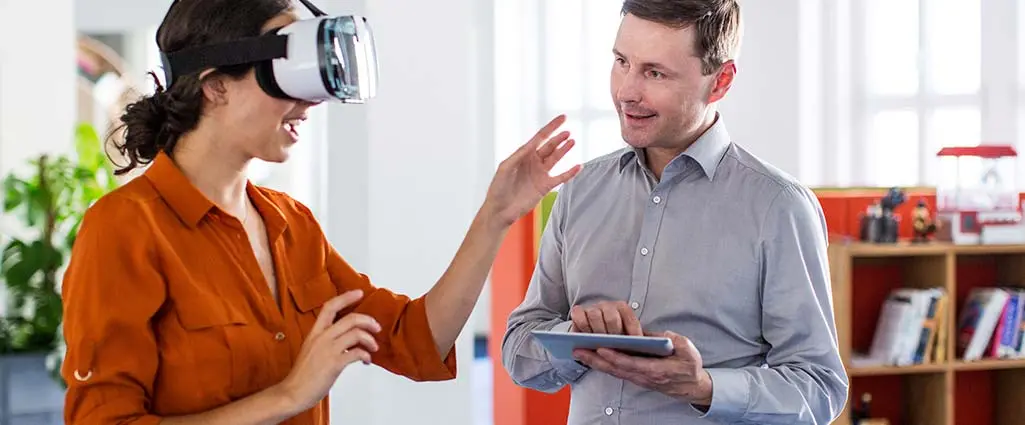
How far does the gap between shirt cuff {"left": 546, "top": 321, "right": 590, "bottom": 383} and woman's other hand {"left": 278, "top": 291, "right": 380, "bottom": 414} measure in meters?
0.45

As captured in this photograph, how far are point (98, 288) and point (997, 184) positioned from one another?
380 centimetres

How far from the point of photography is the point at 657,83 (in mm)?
1930

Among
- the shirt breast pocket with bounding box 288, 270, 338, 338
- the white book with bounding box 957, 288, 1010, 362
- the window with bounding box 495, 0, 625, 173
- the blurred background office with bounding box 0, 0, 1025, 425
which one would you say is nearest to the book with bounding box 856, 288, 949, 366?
the white book with bounding box 957, 288, 1010, 362

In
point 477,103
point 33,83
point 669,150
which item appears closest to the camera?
point 669,150

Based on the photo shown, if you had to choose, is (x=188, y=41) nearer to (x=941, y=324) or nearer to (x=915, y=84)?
(x=941, y=324)

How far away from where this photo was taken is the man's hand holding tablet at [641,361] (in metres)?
1.73

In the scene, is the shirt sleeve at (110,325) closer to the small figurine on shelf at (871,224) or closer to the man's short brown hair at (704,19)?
the man's short brown hair at (704,19)

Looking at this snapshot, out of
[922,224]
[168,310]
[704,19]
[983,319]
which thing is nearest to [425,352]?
[168,310]

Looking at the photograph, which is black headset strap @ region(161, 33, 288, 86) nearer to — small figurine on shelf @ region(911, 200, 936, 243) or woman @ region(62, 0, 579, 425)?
woman @ region(62, 0, 579, 425)

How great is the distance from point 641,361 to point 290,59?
0.67 meters

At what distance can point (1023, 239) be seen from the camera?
4.30 metres

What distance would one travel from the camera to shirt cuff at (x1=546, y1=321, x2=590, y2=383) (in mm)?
1945

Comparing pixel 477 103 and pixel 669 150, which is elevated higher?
pixel 477 103

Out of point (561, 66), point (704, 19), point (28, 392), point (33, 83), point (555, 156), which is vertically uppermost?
point (561, 66)
